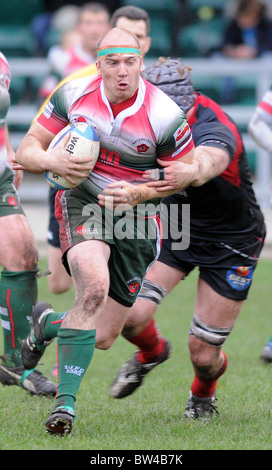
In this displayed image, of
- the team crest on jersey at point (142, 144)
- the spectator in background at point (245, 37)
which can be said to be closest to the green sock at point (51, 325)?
the team crest on jersey at point (142, 144)

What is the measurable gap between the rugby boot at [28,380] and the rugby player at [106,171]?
0.83 m

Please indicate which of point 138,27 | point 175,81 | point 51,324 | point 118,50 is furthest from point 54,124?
point 138,27

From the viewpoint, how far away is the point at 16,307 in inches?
246

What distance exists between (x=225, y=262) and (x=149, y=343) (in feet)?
2.37

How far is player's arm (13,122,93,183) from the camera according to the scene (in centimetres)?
491

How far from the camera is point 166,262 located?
603 cm

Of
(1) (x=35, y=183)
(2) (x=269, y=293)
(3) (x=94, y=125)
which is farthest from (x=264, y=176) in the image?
(3) (x=94, y=125)

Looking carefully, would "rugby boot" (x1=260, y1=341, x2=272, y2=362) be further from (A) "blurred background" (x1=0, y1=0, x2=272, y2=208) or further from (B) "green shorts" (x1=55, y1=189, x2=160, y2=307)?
(A) "blurred background" (x1=0, y1=0, x2=272, y2=208)

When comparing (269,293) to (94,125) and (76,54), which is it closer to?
(76,54)

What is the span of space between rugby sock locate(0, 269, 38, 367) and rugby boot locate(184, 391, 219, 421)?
45.4 inches

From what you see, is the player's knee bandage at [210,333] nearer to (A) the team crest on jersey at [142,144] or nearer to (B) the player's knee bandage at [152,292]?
(B) the player's knee bandage at [152,292]

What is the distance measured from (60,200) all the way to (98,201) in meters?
0.25

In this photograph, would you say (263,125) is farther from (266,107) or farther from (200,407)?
(200,407)

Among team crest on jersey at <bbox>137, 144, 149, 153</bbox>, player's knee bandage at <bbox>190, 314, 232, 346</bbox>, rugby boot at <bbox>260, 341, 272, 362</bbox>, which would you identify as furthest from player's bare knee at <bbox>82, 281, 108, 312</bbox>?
rugby boot at <bbox>260, 341, 272, 362</bbox>
